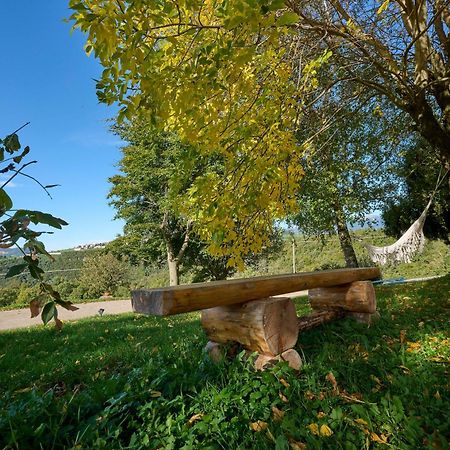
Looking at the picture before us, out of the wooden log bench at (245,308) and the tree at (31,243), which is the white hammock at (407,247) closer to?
the wooden log bench at (245,308)

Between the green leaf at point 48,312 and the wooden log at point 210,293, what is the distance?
118 cm

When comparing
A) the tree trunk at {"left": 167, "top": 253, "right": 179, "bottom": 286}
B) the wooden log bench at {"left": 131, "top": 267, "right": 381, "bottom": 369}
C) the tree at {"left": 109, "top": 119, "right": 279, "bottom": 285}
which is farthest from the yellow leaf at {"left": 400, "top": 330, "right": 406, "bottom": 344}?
the tree trunk at {"left": 167, "top": 253, "right": 179, "bottom": 286}

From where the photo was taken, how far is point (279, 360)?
97.3 inches

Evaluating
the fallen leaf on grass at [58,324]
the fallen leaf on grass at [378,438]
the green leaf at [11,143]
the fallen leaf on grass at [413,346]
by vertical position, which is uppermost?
the green leaf at [11,143]

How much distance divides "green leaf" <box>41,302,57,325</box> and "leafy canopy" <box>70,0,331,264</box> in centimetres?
142

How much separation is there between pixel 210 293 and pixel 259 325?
50 centimetres

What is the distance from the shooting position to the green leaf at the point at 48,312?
854 mm

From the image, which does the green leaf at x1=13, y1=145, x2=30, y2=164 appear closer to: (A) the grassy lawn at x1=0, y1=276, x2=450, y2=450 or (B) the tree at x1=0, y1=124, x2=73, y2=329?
(B) the tree at x1=0, y1=124, x2=73, y2=329

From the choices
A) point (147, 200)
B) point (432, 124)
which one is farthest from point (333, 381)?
point (147, 200)

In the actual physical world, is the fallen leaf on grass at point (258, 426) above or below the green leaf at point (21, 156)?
below

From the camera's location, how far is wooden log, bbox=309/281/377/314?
3.79m

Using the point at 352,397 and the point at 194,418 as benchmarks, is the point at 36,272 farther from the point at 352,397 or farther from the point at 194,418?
the point at 352,397

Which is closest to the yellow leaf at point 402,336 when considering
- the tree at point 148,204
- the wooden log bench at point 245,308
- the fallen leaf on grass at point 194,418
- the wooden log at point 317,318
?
the wooden log at point 317,318

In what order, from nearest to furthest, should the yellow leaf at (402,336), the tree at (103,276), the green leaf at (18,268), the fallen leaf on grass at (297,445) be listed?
the green leaf at (18,268) → the fallen leaf on grass at (297,445) → the yellow leaf at (402,336) → the tree at (103,276)
